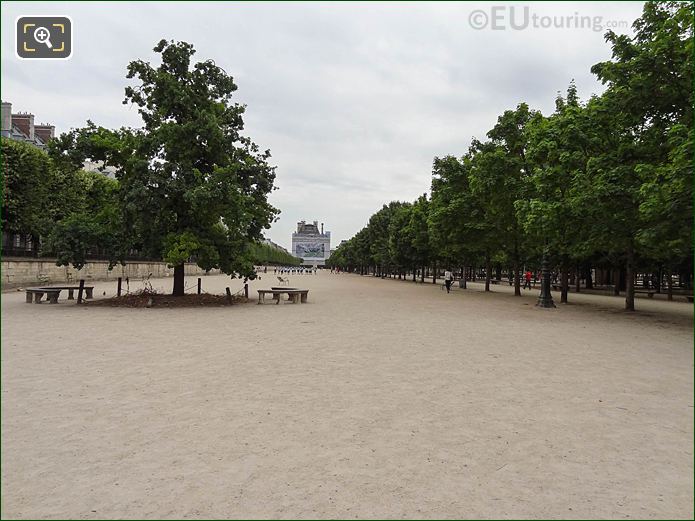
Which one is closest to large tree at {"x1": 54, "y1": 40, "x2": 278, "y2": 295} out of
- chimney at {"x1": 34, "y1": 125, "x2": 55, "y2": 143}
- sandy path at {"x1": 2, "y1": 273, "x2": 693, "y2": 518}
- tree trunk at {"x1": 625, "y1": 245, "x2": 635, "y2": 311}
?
Result: sandy path at {"x1": 2, "y1": 273, "x2": 693, "y2": 518}

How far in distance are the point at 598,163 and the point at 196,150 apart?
1809 centimetres

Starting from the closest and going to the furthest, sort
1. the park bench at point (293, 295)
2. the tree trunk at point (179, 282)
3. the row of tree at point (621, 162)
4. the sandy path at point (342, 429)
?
the sandy path at point (342, 429) < the row of tree at point (621, 162) < the tree trunk at point (179, 282) < the park bench at point (293, 295)

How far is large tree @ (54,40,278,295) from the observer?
22000mm

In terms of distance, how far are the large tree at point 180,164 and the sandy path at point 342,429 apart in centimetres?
1004

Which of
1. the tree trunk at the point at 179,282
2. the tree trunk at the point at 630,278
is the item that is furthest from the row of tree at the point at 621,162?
the tree trunk at the point at 179,282

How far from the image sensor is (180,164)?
23000 mm

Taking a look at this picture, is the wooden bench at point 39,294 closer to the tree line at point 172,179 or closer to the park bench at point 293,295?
the tree line at point 172,179

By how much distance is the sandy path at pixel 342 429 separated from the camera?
427cm

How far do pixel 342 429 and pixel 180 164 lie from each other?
19755 millimetres

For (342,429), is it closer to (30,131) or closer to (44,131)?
(30,131)

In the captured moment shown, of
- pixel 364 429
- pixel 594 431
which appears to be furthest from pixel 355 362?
pixel 594 431

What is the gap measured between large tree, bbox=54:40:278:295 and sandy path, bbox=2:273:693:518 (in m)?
10.0

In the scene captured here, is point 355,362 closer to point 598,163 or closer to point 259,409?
point 259,409

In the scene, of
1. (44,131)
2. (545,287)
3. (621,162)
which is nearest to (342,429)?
(621,162)
